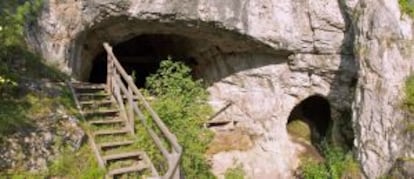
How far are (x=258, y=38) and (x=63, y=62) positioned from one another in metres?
3.99

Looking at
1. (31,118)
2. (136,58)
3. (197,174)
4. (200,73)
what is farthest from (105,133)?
(136,58)

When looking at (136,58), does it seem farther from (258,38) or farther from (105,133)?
(105,133)

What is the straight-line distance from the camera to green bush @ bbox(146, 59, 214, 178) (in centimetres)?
786

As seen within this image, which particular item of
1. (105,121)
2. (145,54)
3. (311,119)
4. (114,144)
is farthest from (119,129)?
(145,54)

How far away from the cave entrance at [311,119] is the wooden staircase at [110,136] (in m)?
5.36

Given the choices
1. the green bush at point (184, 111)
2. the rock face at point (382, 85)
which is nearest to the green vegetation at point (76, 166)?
the green bush at point (184, 111)

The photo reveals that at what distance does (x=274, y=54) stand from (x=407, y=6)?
134 inches

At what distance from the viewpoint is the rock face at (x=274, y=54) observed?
26.6 feet

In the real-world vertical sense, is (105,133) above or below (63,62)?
below

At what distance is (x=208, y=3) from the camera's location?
31.7 feet

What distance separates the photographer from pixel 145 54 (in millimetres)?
15094

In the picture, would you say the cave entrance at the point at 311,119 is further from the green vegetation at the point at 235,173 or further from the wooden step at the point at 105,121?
the wooden step at the point at 105,121

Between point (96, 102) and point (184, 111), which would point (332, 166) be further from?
point (96, 102)

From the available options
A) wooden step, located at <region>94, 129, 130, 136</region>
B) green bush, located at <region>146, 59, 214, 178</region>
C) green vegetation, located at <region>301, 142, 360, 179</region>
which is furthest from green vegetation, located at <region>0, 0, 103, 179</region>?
green vegetation, located at <region>301, 142, 360, 179</region>
